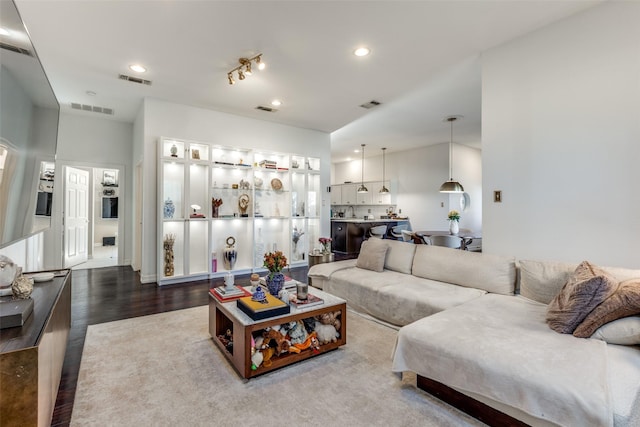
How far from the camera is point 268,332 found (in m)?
2.23

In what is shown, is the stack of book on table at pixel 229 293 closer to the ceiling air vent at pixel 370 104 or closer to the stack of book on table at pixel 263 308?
the stack of book on table at pixel 263 308

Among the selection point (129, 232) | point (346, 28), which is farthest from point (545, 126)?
point (129, 232)

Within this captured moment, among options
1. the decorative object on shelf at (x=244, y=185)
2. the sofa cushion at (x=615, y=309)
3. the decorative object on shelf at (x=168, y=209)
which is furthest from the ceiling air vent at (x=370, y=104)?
the sofa cushion at (x=615, y=309)

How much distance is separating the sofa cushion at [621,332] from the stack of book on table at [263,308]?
197cm

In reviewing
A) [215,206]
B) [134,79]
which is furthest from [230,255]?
[134,79]

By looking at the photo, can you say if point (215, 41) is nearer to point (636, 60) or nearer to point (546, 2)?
point (546, 2)

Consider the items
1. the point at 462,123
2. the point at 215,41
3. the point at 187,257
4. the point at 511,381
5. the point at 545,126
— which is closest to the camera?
the point at 511,381

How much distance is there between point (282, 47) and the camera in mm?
3143

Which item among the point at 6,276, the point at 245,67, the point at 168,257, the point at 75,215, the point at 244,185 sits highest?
the point at 245,67

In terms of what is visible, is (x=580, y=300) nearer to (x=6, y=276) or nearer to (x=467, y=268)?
(x=467, y=268)

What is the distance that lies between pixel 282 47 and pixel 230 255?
3.39m

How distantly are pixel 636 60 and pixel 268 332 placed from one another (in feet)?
11.8

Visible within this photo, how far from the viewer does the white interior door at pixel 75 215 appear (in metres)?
5.54

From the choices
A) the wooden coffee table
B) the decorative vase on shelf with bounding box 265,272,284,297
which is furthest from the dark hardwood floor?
the decorative vase on shelf with bounding box 265,272,284,297
